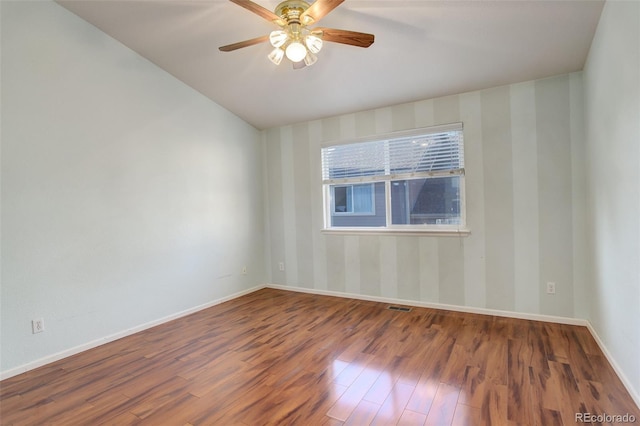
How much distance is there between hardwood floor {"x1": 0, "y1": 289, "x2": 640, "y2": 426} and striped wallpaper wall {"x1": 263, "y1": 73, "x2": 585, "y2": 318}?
1.22 ft

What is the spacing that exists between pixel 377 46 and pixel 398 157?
1.43 meters

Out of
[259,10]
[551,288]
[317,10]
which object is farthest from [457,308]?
[259,10]

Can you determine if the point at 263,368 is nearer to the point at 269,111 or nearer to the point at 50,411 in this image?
the point at 50,411

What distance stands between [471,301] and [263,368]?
2378mm

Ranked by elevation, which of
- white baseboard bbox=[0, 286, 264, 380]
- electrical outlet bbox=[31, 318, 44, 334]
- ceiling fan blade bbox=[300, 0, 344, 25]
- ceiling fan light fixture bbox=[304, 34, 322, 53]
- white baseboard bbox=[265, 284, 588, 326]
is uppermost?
ceiling fan blade bbox=[300, 0, 344, 25]

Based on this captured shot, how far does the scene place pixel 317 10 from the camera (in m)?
1.92

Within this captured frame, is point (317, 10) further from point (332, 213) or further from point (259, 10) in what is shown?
point (332, 213)

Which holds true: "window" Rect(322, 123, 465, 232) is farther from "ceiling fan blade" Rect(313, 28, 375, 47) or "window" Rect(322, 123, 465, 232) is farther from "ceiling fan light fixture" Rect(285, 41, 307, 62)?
"ceiling fan light fixture" Rect(285, 41, 307, 62)

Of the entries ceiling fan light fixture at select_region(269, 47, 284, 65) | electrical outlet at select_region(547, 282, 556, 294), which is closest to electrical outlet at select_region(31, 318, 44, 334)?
ceiling fan light fixture at select_region(269, 47, 284, 65)

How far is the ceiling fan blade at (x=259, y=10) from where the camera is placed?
1.81 metres

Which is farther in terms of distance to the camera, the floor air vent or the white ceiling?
the floor air vent

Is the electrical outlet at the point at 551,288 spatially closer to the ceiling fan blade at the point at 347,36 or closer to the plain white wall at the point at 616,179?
the plain white wall at the point at 616,179

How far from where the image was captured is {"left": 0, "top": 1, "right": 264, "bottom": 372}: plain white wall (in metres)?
2.48

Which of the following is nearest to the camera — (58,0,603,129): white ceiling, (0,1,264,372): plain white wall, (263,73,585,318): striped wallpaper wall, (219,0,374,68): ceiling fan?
(219,0,374,68): ceiling fan
